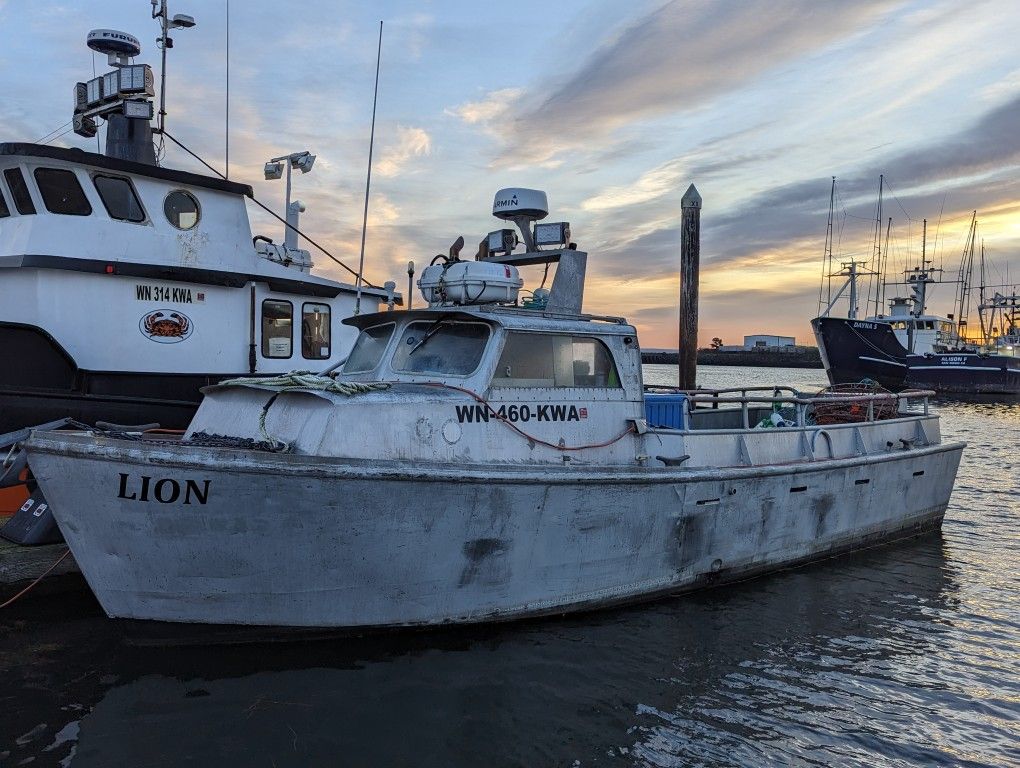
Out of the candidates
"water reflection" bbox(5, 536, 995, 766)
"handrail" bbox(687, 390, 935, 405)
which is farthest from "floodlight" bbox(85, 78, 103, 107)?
"handrail" bbox(687, 390, 935, 405)

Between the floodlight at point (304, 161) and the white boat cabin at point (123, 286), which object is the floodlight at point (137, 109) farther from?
the floodlight at point (304, 161)

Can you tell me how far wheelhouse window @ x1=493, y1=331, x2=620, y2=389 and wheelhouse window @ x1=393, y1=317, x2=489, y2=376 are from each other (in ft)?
0.93

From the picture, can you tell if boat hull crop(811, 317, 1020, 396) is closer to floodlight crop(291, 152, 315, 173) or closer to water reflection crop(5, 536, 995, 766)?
floodlight crop(291, 152, 315, 173)

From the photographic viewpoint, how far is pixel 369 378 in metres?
6.73

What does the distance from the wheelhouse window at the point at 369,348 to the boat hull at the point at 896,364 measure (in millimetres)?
43719

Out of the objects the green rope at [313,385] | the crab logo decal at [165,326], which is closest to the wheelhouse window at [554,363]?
the green rope at [313,385]

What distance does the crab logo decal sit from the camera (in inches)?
381

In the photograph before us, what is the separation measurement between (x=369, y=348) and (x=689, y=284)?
22.2 feet

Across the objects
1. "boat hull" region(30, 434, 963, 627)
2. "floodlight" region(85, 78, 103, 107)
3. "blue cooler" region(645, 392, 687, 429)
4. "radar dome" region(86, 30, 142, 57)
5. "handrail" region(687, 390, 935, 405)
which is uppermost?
"radar dome" region(86, 30, 142, 57)

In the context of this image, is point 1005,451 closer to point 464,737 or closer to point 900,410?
point 900,410

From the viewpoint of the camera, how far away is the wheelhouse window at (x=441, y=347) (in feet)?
21.1

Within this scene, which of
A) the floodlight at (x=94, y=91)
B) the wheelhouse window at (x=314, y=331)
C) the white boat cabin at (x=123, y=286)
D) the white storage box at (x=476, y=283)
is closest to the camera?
the white storage box at (x=476, y=283)

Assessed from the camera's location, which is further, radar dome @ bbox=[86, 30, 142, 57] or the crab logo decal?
radar dome @ bbox=[86, 30, 142, 57]

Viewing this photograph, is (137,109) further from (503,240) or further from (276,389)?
(276,389)
